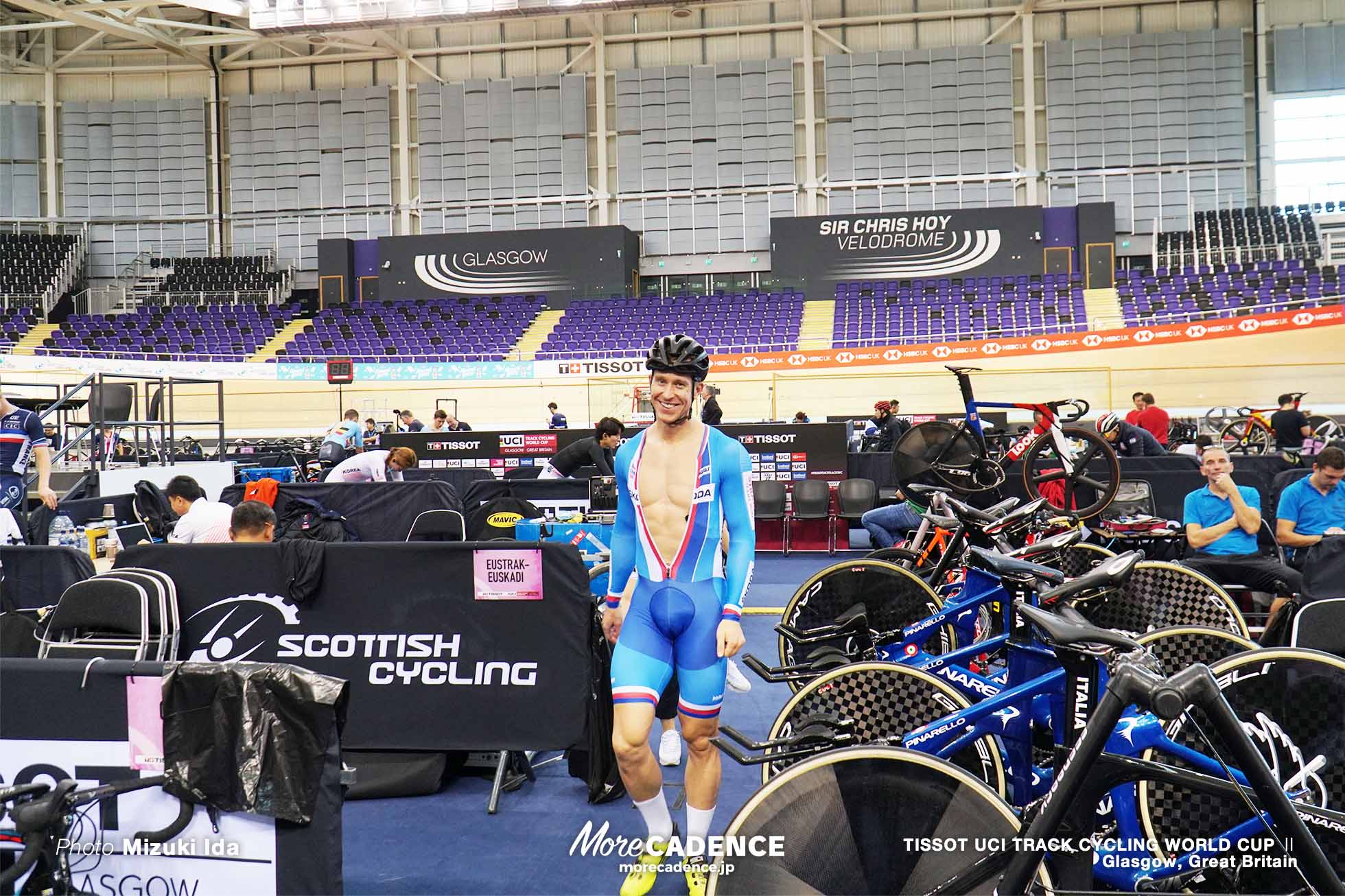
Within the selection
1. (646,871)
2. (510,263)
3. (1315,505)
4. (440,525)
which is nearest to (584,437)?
(440,525)

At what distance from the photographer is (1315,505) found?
5.75 meters

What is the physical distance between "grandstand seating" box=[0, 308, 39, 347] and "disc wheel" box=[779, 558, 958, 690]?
30.9m

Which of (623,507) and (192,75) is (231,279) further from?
(623,507)

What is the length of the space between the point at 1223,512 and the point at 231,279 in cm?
3225

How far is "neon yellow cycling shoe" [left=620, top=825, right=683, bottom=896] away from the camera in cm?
311

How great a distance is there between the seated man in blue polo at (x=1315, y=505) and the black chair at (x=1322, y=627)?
2862 millimetres

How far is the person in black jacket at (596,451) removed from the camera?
7.92 metres

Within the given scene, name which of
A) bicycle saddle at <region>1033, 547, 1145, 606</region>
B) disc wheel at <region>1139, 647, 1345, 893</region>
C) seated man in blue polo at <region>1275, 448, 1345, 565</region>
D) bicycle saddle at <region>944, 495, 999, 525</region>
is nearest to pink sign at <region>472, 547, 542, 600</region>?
bicycle saddle at <region>944, 495, 999, 525</region>

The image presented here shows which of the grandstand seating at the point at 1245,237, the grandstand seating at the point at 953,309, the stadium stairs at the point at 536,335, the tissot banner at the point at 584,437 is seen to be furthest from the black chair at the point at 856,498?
the grandstand seating at the point at 1245,237

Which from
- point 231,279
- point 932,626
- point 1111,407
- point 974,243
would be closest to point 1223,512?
point 932,626

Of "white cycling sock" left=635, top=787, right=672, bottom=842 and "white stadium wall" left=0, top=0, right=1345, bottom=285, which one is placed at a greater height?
"white stadium wall" left=0, top=0, right=1345, bottom=285

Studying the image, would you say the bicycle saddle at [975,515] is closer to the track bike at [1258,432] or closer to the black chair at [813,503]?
the black chair at [813,503]

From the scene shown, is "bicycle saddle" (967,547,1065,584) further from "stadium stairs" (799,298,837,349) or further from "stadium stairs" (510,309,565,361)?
"stadium stairs" (510,309,565,361)

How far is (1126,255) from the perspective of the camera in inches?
1136
